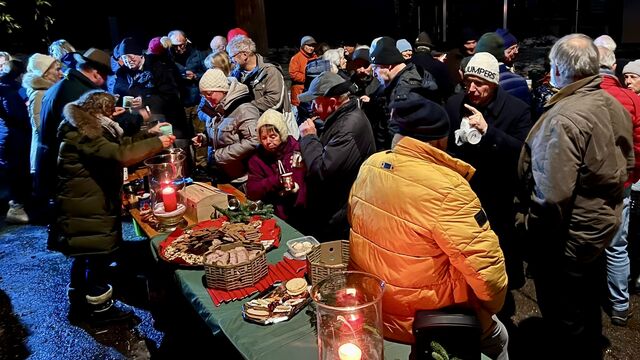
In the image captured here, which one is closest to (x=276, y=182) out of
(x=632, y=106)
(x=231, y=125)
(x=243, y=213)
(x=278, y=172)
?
(x=278, y=172)

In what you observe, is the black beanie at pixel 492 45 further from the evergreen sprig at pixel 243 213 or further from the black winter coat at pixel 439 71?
the evergreen sprig at pixel 243 213

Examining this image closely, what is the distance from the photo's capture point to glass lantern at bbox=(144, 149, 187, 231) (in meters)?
3.66

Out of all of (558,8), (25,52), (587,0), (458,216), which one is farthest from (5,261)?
(558,8)

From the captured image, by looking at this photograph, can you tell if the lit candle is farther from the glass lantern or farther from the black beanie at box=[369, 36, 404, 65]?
the black beanie at box=[369, 36, 404, 65]

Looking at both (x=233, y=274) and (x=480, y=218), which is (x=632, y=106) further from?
(x=233, y=274)

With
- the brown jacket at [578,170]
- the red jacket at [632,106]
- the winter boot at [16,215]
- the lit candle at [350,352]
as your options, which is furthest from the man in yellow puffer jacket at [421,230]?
the winter boot at [16,215]

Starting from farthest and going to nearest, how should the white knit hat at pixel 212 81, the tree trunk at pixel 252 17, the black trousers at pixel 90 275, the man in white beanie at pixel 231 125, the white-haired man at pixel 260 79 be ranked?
the tree trunk at pixel 252 17, the white-haired man at pixel 260 79, the white knit hat at pixel 212 81, the man in white beanie at pixel 231 125, the black trousers at pixel 90 275

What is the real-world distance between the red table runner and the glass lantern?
1.07 meters

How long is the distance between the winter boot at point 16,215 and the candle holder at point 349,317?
630 centimetres

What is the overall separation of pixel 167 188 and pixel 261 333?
1740mm

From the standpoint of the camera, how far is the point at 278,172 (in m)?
3.95

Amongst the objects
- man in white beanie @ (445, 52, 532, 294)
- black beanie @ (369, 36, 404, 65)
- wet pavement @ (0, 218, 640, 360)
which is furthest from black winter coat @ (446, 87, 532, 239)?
black beanie @ (369, 36, 404, 65)

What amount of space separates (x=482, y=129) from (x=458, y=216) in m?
1.75

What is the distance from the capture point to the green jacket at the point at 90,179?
3.80 meters
